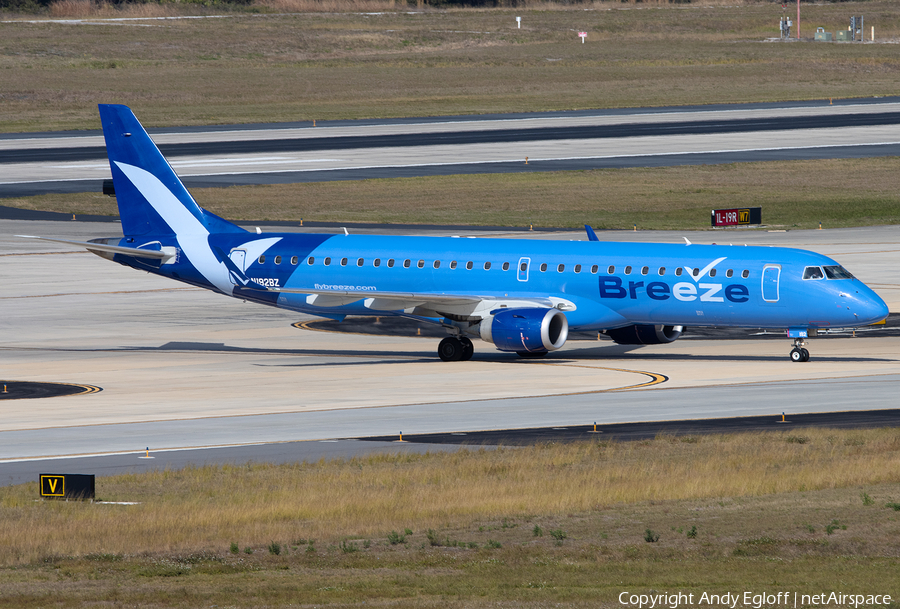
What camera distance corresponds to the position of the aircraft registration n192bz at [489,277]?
4972 centimetres

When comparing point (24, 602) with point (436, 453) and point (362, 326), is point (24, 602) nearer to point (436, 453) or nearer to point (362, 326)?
point (436, 453)

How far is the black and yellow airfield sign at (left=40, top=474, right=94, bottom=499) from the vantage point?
28094 mm

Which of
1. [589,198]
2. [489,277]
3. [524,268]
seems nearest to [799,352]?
[524,268]

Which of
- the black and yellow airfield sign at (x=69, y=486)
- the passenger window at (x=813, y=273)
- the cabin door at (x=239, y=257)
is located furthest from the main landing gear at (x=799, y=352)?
the black and yellow airfield sign at (x=69, y=486)

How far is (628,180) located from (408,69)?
89.5 meters

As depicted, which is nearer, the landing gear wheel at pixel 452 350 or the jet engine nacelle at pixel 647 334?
the jet engine nacelle at pixel 647 334

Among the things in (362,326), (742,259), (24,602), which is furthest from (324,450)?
(362,326)

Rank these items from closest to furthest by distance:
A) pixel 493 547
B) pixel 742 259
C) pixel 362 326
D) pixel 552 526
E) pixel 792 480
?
pixel 493 547 < pixel 552 526 < pixel 792 480 < pixel 742 259 < pixel 362 326

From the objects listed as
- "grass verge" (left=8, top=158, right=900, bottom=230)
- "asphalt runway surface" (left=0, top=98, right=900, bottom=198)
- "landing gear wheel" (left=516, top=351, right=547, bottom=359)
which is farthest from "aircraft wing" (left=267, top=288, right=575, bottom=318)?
"asphalt runway surface" (left=0, top=98, right=900, bottom=198)

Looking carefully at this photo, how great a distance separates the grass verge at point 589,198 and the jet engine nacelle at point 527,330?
135 ft

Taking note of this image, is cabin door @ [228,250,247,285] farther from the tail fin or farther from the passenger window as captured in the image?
the passenger window

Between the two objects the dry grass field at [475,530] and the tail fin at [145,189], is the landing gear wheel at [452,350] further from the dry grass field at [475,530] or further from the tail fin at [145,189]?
the dry grass field at [475,530]

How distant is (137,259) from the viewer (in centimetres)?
5722

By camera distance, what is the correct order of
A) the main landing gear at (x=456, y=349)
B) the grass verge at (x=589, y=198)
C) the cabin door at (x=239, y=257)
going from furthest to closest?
the grass verge at (x=589, y=198)
the cabin door at (x=239, y=257)
the main landing gear at (x=456, y=349)
